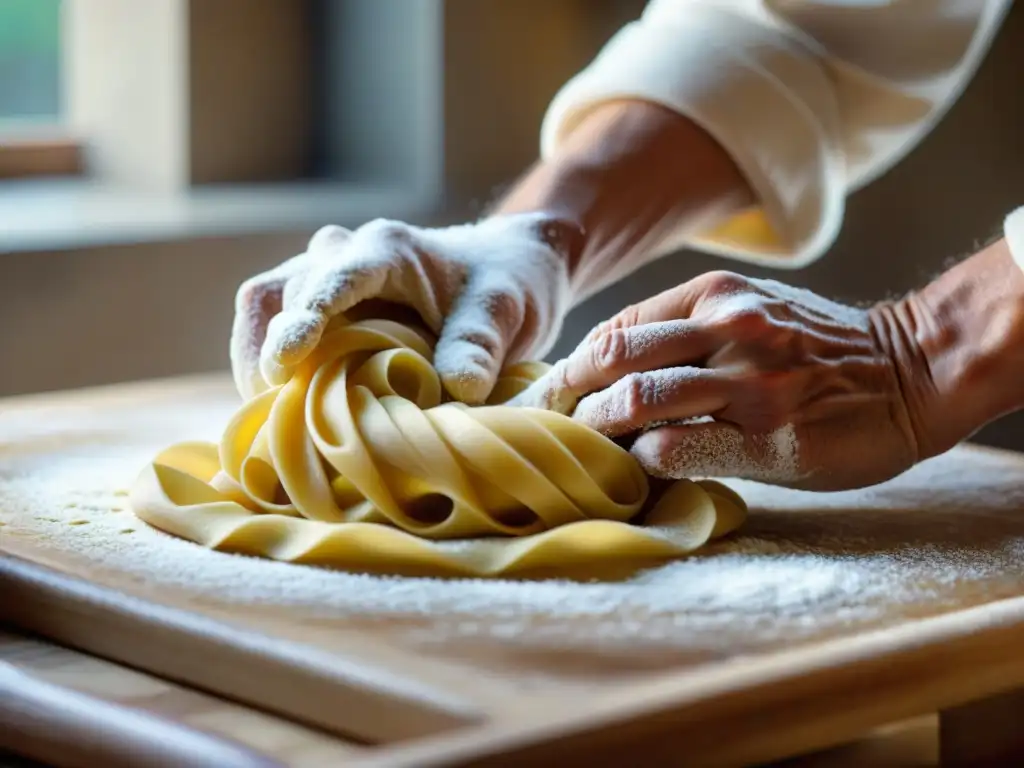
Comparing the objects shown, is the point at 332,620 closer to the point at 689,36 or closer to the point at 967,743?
the point at 967,743

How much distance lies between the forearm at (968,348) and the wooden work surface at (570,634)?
0.09m

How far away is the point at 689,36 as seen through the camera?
5.30 ft

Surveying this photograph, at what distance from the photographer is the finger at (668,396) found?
3.76ft

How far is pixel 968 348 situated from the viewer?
4.21 ft

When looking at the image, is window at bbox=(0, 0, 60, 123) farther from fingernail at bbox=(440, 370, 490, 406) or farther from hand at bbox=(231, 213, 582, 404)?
fingernail at bbox=(440, 370, 490, 406)

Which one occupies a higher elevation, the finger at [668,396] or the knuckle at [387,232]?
the knuckle at [387,232]

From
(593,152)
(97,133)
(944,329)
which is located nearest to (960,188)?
(593,152)

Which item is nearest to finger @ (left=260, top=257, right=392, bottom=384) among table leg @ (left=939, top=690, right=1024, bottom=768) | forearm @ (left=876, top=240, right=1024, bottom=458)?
forearm @ (left=876, top=240, right=1024, bottom=458)

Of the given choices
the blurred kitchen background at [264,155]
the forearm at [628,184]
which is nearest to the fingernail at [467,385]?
the forearm at [628,184]

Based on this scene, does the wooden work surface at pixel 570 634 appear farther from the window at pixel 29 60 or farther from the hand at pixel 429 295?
the window at pixel 29 60

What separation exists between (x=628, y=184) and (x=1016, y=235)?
459mm

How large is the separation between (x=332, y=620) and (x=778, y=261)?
0.92 meters

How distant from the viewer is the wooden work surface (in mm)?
825

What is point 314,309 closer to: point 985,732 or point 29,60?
point 985,732
